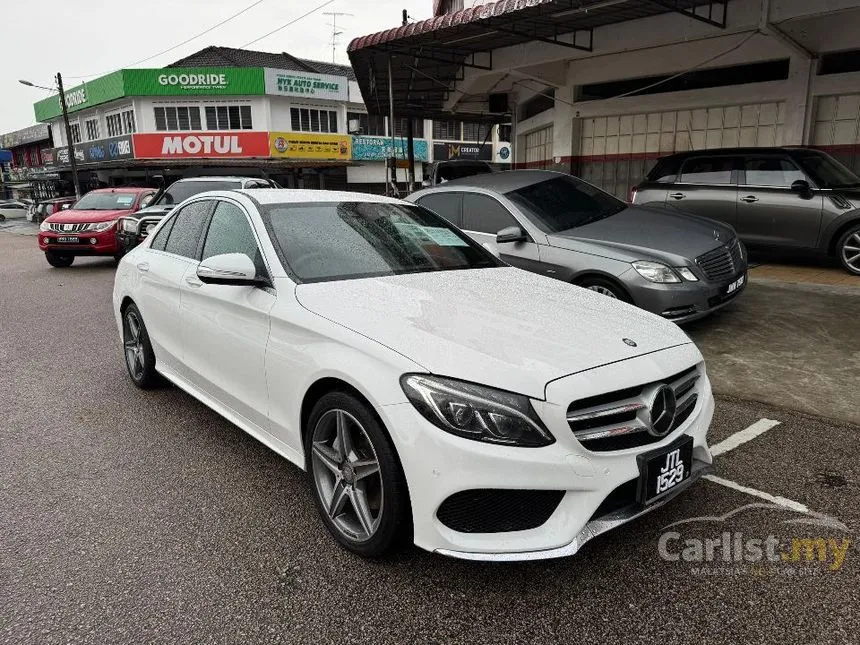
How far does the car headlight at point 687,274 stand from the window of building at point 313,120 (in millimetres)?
31020

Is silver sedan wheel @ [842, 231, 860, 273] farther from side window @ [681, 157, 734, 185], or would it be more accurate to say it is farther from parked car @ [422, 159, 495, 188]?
parked car @ [422, 159, 495, 188]

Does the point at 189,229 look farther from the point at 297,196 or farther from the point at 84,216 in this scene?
the point at 84,216

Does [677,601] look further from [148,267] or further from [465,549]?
[148,267]

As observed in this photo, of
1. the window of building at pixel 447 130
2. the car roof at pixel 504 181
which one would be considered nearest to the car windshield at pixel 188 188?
the car roof at pixel 504 181

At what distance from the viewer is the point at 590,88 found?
49.3 feet

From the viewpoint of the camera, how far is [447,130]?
42062 mm

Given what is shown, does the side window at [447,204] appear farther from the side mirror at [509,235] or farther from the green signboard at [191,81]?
the green signboard at [191,81]

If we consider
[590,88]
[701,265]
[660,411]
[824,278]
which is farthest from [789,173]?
[660,411]

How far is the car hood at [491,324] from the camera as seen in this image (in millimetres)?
2377

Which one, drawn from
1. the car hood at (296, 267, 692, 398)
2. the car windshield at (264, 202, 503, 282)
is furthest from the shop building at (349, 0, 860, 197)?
the car hood at (296, 267, 692, 398)

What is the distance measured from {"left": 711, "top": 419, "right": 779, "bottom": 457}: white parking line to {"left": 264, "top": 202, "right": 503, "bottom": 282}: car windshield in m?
1.70

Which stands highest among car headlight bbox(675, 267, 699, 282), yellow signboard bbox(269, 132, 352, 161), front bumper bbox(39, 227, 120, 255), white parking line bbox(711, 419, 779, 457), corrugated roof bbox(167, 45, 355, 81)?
corrugated roof bbox(167, 45, 355, 81)

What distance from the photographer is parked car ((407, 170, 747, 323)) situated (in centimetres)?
556

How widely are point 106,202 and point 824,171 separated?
13.4 m
